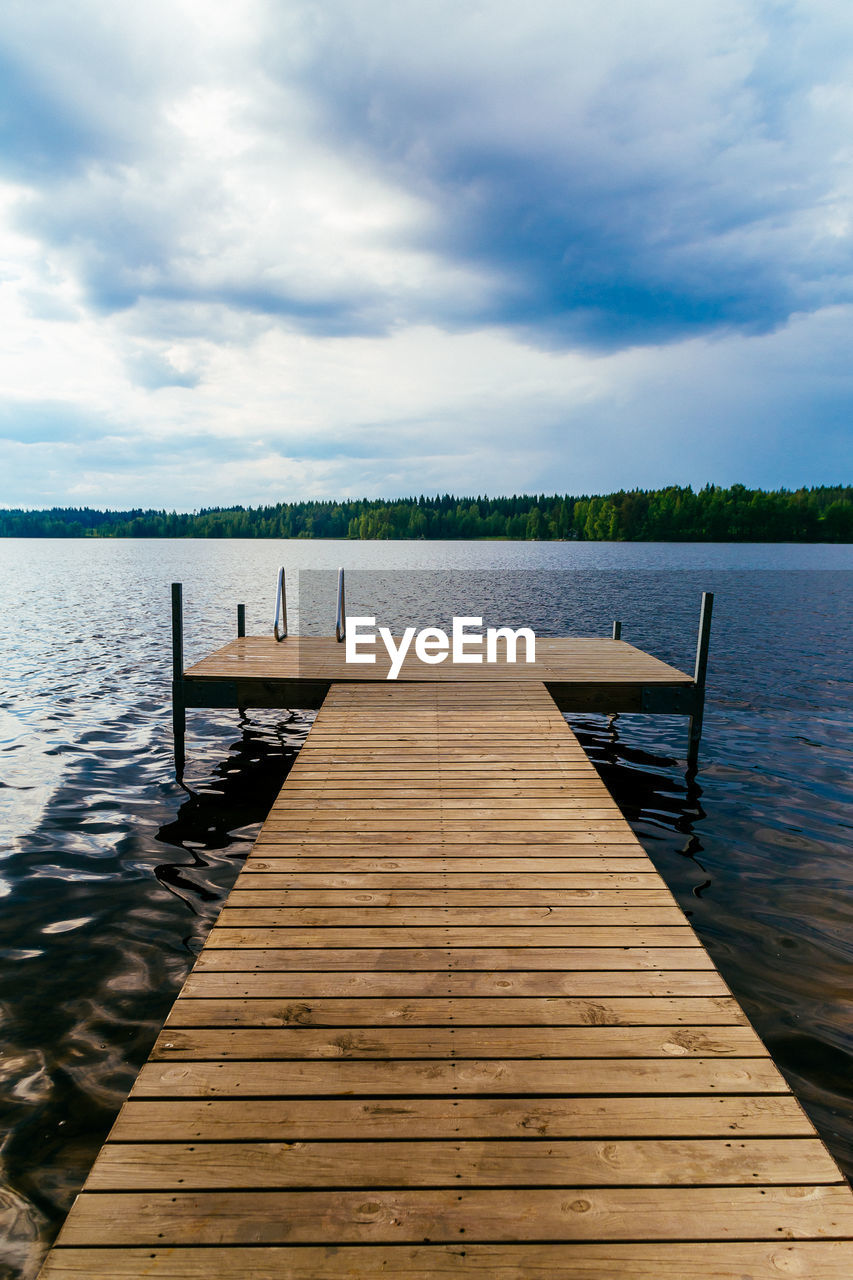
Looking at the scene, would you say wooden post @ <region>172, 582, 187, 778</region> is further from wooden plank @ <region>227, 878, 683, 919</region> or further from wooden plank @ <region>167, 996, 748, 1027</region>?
wooden plank @ <region>167, 996, 748, 1027</region>

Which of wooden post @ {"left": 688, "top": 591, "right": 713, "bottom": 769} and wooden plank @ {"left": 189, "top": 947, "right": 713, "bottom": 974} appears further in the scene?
wooden post @ {"left": 688, "top": 591, "right": 713, "bottom": 769}

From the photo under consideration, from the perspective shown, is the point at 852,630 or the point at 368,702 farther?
the point at 852,630

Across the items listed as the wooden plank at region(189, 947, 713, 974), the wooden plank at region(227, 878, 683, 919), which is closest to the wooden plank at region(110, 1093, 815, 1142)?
the wooden plank at region(189, 947, 713, 974)

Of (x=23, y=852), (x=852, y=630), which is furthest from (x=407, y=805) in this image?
(x=852, y=630)

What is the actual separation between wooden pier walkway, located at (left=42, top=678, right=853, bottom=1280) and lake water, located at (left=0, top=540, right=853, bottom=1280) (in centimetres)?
115

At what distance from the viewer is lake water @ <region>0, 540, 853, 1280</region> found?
3758mm

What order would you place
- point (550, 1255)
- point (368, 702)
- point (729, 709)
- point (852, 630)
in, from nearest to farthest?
point (550, 1255) < point (368, 702) < point (729, 709) < point (852, 630)

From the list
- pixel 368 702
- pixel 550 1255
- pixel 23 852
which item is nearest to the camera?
pixel 550 1255

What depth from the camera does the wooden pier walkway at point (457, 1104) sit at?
6.66 feet

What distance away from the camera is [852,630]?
25.1 m

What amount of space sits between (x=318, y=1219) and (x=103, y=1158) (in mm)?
775

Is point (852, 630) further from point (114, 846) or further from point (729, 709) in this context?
point (114, 846)

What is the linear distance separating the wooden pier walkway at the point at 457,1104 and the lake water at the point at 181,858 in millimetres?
1155

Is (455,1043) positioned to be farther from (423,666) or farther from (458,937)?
(423,666)
